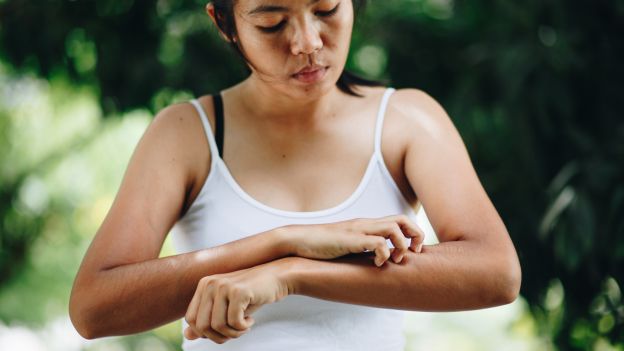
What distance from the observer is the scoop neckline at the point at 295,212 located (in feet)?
4.42

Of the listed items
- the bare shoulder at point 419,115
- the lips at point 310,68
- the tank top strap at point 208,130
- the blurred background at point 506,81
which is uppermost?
the lips at point 310,68

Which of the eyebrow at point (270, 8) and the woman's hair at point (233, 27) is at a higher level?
the eyebrow at point (270, 8)

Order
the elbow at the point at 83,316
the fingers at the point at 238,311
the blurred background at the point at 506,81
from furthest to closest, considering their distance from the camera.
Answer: the blurred background at the point at 506,81 < the elbow at the point at 83,316 < the fingers at the point at 238,311

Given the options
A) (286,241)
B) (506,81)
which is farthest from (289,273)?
(506,81)

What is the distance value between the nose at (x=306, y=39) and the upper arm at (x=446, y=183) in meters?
0.24

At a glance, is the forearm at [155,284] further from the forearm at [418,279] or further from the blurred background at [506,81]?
the blurred background at [506,81]

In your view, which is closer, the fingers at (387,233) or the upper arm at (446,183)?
the fingers at (387,233)

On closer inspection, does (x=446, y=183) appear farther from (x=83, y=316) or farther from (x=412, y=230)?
(x=83, y=316)

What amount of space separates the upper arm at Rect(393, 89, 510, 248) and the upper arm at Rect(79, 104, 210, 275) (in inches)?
14.1

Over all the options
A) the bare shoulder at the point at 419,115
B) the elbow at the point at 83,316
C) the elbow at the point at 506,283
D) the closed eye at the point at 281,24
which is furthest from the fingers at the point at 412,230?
the elbow at the point at 83,316

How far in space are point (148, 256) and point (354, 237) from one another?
338mm

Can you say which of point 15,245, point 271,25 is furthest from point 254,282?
point 15,245

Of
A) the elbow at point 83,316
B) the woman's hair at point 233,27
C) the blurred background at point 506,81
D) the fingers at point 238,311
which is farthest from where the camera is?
the blurred background at point 506,81

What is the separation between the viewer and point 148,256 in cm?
130
